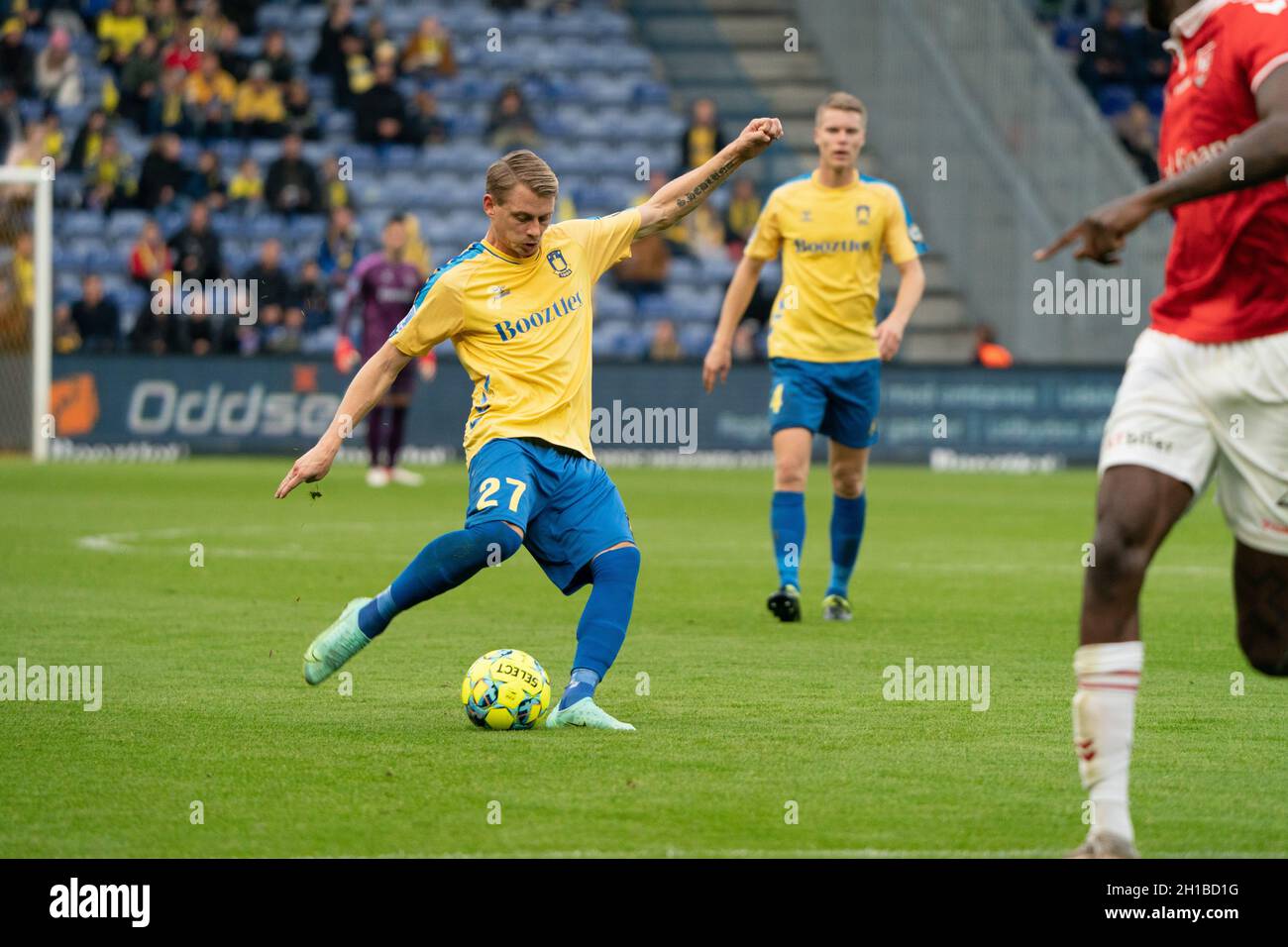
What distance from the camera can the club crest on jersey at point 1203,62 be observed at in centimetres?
505

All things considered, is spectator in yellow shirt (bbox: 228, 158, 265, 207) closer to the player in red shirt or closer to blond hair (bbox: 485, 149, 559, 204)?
blond hair (bbox: 485, 149, 559, 204)

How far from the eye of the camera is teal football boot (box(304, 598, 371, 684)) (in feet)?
23.0

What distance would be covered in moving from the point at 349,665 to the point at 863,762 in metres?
3.00

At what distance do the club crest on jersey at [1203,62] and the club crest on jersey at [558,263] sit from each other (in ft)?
9.15

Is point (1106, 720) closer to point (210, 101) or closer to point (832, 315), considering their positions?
point (832, 315)

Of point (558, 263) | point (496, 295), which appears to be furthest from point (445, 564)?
point (558, 263)

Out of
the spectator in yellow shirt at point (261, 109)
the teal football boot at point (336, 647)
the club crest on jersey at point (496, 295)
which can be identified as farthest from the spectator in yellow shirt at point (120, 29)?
the teal football boot at point (336, 647)

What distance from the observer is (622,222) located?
748cm

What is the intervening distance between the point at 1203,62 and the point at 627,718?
3145 mm

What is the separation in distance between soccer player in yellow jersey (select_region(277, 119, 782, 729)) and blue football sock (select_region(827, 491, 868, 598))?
11.3ft

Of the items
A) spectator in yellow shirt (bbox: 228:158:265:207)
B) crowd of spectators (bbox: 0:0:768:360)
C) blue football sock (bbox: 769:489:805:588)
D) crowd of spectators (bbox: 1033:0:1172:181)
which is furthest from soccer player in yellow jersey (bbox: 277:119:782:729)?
crowd of spectators (bbox: 1033:0:1172:181)

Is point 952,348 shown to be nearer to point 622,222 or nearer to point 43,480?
point 43,480

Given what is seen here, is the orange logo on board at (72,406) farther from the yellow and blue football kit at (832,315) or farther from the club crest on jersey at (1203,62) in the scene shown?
the club crest on jersey at (1203,62)

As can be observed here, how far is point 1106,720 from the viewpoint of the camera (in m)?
4.88
